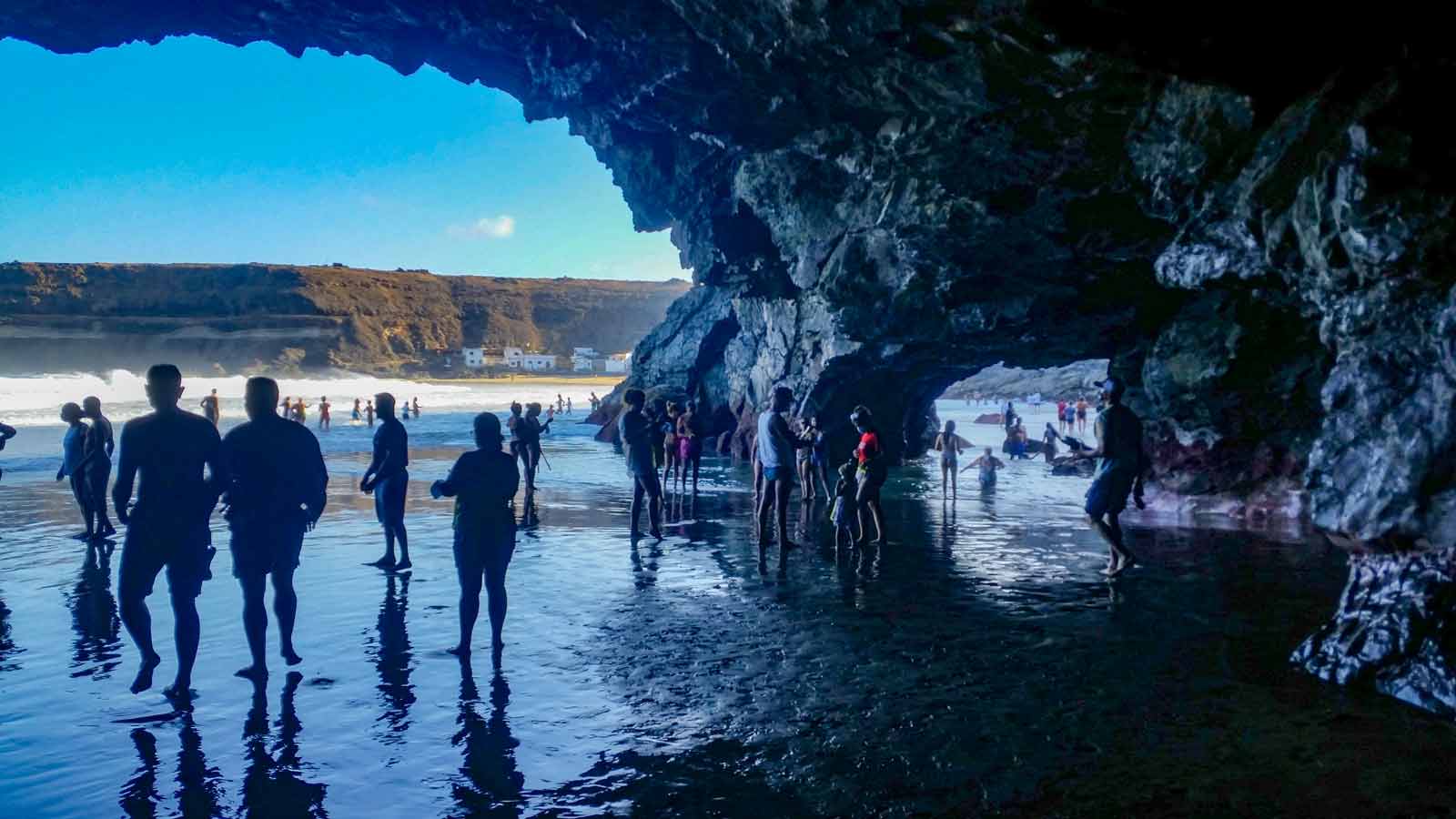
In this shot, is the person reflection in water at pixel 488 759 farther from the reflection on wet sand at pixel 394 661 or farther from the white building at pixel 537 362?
the white building at pixel 537 362

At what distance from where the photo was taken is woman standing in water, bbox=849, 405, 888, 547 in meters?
10.8

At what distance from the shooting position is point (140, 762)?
478 cm

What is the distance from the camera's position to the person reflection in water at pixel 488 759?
4336 mm

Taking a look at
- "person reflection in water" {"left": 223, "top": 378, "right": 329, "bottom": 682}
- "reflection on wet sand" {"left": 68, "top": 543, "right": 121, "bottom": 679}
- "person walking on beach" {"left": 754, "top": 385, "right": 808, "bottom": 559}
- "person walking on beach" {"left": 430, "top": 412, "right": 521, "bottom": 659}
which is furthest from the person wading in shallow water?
"reflection on wet sand" {"left": 68, "top": 543, "right": 121, "bottom": 679}

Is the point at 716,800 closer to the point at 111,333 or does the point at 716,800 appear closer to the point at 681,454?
the point at 681,454

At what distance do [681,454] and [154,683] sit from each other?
11.8 meters

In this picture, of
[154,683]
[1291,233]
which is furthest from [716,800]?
[1291,233]

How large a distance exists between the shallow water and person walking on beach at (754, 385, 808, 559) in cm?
54

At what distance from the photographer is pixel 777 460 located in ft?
33.5

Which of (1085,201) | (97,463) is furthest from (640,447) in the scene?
(1085,201)

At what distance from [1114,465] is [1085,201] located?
6925 mm

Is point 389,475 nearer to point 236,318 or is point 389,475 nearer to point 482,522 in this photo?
point 482,522

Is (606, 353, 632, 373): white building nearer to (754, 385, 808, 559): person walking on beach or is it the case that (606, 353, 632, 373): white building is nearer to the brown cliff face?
the brown cliff face

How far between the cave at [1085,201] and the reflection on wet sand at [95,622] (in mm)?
8590
